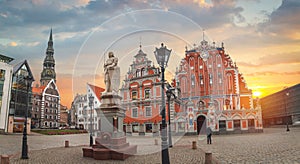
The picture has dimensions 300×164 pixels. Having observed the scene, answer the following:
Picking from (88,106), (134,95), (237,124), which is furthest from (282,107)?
(88,106)

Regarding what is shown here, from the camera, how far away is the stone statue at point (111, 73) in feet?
41.2

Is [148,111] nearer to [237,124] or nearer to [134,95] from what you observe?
[134,95]

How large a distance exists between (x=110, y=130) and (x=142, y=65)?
89.6 feet

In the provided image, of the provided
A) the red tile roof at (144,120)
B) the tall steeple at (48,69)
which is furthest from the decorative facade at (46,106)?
the red tile roof at (144,120)

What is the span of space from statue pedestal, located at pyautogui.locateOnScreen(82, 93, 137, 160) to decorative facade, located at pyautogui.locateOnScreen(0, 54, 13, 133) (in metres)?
31.9

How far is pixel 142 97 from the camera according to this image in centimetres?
3753

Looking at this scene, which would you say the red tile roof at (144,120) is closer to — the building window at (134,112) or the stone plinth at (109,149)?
the building window at (134,112)

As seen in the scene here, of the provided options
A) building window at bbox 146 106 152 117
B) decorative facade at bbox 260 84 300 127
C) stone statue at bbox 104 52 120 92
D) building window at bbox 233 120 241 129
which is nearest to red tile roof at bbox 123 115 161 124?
Result: building window at bbox 146 106 152 117

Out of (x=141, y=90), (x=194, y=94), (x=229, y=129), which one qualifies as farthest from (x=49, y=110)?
(x=229, y=129)

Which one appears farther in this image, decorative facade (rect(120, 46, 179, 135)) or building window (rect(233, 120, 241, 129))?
decorative facade (rect(120, 46, 179, 135))

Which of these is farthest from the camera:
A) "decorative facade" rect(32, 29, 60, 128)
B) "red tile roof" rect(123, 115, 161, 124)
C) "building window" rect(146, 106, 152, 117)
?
"decorative facade" rect(32, 29, 60, 128)

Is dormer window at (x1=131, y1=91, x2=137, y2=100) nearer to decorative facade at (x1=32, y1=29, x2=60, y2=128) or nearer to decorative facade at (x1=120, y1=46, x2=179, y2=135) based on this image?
decorative facade at (x1=120, y1=46, x2=179, y2=135)

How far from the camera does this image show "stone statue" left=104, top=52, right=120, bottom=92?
1256 cm

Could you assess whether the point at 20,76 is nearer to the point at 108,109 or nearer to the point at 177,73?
the point at 177,73
